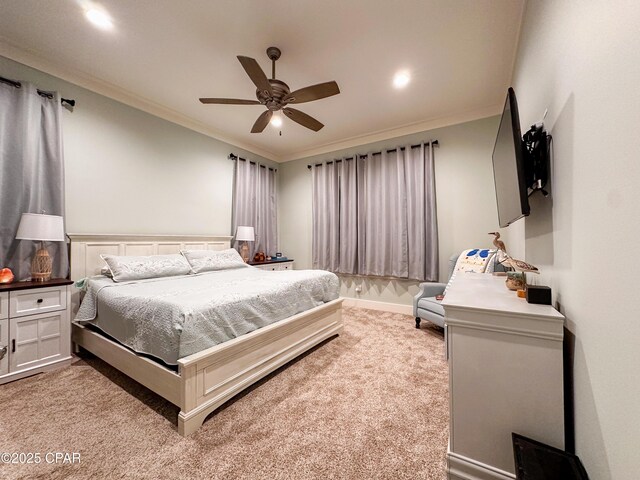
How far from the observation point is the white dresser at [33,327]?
6.53 ft

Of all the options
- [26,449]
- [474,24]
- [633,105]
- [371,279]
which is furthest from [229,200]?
[633,105]

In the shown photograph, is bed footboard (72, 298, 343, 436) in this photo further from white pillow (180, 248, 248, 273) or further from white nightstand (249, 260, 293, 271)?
white nightstand (249, 260, 293, 271)

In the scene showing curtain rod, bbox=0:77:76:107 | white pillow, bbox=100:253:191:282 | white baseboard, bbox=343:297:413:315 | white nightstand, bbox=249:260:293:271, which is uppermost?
curtain rod, bbox=0:77:76:107

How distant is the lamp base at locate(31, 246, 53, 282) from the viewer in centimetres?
228

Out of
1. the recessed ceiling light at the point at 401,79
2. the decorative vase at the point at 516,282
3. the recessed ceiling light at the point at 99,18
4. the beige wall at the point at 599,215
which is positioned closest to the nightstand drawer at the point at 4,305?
the recessed ceiling light at the point at 99,18

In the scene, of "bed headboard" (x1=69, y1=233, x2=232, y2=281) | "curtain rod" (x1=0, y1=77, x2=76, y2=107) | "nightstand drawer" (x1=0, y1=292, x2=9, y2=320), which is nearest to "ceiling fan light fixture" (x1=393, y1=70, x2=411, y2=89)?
"bed headboard" (x1=69, y1=233, x2=232, y2=281)

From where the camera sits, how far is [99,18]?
2021 millimetres

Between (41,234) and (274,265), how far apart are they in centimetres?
289

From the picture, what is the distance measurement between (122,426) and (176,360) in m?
0.55

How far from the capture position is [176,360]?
1530 millimetres

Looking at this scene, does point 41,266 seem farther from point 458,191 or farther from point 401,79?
point 458,191

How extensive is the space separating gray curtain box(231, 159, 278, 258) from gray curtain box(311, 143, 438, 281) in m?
0.91

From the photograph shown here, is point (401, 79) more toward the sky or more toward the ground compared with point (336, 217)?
more toward the sky

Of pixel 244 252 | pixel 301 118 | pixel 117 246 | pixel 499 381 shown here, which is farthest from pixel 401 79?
pixel 117 246
